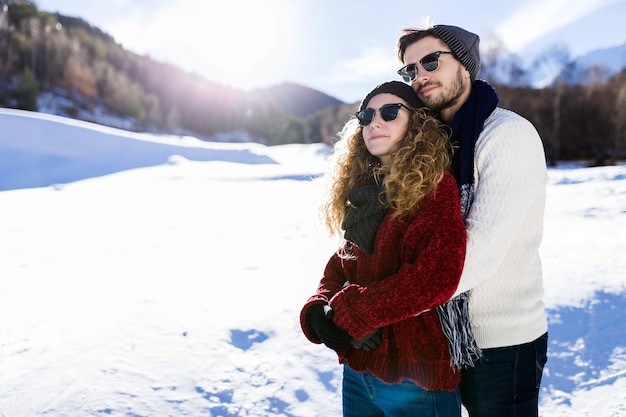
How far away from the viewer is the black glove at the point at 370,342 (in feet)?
4.09

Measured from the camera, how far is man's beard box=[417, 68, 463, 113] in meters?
1.47

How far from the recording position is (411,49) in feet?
5.04

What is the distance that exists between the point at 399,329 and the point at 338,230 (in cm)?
49

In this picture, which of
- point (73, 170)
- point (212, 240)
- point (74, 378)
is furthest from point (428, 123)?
point (73, 170)

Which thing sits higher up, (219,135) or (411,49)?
(219,135)

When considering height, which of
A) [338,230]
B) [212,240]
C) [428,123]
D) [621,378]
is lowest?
[621,378]

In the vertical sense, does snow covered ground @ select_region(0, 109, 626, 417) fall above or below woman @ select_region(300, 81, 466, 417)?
below

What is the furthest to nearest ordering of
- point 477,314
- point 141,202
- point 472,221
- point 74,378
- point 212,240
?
point 141,202 → point 212,240 → point 74,378 → point 477,314 → point 472,221

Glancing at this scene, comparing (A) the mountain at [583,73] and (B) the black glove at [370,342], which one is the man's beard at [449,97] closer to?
(B) the black glove at [370,342]

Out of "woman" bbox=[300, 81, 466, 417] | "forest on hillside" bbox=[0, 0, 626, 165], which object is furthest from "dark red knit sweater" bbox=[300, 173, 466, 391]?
"forest on hillside" bbox=[0, 0, 626, 165]

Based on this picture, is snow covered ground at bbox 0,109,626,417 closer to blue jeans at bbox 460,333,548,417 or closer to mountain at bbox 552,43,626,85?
blue jeans at bbox 460,333,548,417

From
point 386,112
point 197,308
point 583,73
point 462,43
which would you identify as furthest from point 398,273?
point 583,73

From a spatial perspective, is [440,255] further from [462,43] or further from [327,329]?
[462,43]

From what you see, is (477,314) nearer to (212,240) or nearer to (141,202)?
(212,240)
